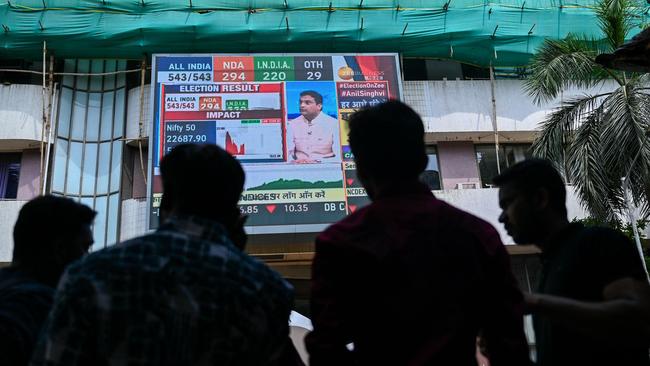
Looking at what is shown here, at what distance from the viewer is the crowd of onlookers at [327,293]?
1331mm

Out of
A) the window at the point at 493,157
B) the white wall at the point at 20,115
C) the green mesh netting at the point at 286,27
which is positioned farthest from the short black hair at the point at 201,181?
the window at the point at 493,157

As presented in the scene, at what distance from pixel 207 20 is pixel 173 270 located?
11.8m

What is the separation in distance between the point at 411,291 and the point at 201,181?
2.10 ft

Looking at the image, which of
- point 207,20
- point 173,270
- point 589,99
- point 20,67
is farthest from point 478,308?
point 20,67

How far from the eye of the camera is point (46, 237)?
186 cm

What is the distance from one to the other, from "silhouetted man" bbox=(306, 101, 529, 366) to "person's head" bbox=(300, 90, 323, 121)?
9.62m

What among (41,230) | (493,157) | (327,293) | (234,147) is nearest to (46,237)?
(41,230)

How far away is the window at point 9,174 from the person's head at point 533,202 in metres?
12.7

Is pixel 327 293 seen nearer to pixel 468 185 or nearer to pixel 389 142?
pixel 389 142

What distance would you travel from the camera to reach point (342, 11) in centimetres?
1266

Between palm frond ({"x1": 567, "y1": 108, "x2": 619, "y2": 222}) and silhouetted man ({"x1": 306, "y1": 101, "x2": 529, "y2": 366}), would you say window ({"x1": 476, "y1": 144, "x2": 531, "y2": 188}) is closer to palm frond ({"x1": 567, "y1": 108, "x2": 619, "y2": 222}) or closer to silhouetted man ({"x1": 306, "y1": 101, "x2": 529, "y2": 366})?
palm frond ({"x1": 567, "y1": 108, "x2": 619, "y2": 222})

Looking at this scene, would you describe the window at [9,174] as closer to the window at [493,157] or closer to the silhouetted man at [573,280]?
the window at [493,157]

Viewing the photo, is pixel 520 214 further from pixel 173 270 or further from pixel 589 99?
pixel 589 99

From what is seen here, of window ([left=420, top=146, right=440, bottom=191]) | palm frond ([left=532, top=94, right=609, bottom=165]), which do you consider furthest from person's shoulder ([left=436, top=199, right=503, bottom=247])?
window ([left=420, top=146, right=440, bottom=191])
